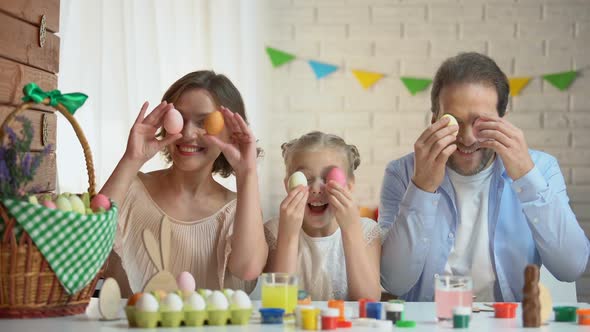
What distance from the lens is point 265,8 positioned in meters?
4.30

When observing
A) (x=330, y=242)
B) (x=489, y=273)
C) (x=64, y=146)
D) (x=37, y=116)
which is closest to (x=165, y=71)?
(x=64, y=146)

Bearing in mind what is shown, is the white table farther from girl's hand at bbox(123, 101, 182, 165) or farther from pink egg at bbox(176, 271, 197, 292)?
girl's hand at bbox(123, 101, 182, 165)

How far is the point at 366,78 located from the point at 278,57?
452 millimetres

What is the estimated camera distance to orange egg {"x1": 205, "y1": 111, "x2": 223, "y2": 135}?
2219mm

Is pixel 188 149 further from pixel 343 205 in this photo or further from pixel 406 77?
pixel 406 77

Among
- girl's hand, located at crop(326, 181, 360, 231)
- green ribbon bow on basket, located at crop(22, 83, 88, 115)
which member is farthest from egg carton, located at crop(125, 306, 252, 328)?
girl's hand, located at crop(326, 181, 360, 231)

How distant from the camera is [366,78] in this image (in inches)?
169

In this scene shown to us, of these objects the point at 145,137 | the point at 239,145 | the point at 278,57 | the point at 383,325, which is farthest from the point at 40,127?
the point at 278,57

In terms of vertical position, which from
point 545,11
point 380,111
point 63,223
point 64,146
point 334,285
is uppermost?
point 545,11

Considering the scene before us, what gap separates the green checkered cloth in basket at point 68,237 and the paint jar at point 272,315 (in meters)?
0.34

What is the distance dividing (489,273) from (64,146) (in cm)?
161

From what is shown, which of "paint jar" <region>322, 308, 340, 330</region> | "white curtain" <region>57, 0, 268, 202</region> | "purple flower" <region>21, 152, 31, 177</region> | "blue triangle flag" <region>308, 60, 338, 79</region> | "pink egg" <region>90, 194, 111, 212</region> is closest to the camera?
"paint jar" <region>322, 308, 340, 330</region>

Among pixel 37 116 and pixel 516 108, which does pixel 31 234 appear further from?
pixel 516 108

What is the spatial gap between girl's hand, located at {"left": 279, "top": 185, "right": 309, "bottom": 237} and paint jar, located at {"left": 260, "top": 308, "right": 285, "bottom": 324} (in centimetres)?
51
